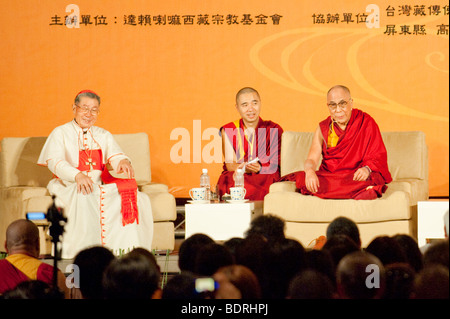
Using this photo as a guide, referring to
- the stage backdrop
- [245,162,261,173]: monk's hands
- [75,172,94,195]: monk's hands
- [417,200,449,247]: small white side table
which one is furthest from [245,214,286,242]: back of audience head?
the stage backdrop

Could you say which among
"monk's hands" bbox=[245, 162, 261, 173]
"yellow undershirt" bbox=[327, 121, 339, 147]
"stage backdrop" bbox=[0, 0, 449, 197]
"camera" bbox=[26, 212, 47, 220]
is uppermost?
"stage backdrop" bbox=[0, 0, 449, 197]

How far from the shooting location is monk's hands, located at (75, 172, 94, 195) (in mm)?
4770

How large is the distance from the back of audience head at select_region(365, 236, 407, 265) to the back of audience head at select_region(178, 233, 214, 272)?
61 centimetres

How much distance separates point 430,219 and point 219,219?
1356 mm

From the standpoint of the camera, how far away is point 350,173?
4.96 m

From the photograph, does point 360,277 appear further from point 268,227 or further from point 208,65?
point 208,65

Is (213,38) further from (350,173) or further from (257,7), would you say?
(350,173)

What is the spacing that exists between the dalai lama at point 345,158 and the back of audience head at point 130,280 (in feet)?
9.13

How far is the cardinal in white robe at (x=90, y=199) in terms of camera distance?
480cm

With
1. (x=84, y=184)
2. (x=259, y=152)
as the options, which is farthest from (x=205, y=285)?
(x=259, y=152)

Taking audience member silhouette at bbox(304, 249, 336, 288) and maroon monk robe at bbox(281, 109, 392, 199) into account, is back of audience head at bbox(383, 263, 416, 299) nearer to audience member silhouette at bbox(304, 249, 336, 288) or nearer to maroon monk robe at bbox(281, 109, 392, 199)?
audience member silhouette at bbox(304, 249, 336, 288)

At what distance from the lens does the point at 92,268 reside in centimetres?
236

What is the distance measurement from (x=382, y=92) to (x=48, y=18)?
305cm

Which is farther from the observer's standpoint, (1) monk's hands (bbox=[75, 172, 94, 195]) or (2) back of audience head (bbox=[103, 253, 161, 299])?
(1) monk's hands (bbox=[75, 172, 94, 195])
